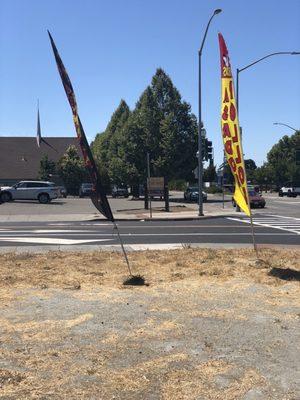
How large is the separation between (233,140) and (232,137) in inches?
2.3

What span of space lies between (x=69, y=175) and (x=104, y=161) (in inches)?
330

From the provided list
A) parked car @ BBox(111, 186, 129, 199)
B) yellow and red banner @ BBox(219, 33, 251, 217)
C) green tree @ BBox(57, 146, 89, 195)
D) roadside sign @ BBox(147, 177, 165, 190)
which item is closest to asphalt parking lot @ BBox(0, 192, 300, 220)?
roadside sign @ BBox(147, 177, 165, 190)

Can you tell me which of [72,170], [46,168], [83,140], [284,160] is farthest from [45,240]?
[284,160]

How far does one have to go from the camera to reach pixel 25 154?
76812 millimetres

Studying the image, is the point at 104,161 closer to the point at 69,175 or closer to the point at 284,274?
the point at 69,175

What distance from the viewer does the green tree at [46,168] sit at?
69.2 m

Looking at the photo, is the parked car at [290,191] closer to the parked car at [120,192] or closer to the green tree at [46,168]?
the parked car at [120,192]

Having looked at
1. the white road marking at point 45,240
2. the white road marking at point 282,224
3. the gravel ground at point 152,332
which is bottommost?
the white road marking at point 282,224

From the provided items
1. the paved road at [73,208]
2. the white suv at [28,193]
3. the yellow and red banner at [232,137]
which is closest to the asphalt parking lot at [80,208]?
the paved road at [73,208]

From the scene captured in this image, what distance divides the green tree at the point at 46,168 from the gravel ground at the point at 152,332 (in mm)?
60538

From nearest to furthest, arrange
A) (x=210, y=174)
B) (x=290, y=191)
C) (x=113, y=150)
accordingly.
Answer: (x=290, y=191) → (x=113, y=150) → (x=210, y=174)

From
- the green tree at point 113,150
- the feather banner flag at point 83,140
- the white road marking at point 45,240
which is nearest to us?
the feather banner flag at point 83,140

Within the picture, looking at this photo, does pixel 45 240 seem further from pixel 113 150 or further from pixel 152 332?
pixel 113 150

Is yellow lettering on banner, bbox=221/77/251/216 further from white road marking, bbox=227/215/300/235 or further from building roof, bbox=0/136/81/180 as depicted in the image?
building roof, bbox=0/136/81/180
